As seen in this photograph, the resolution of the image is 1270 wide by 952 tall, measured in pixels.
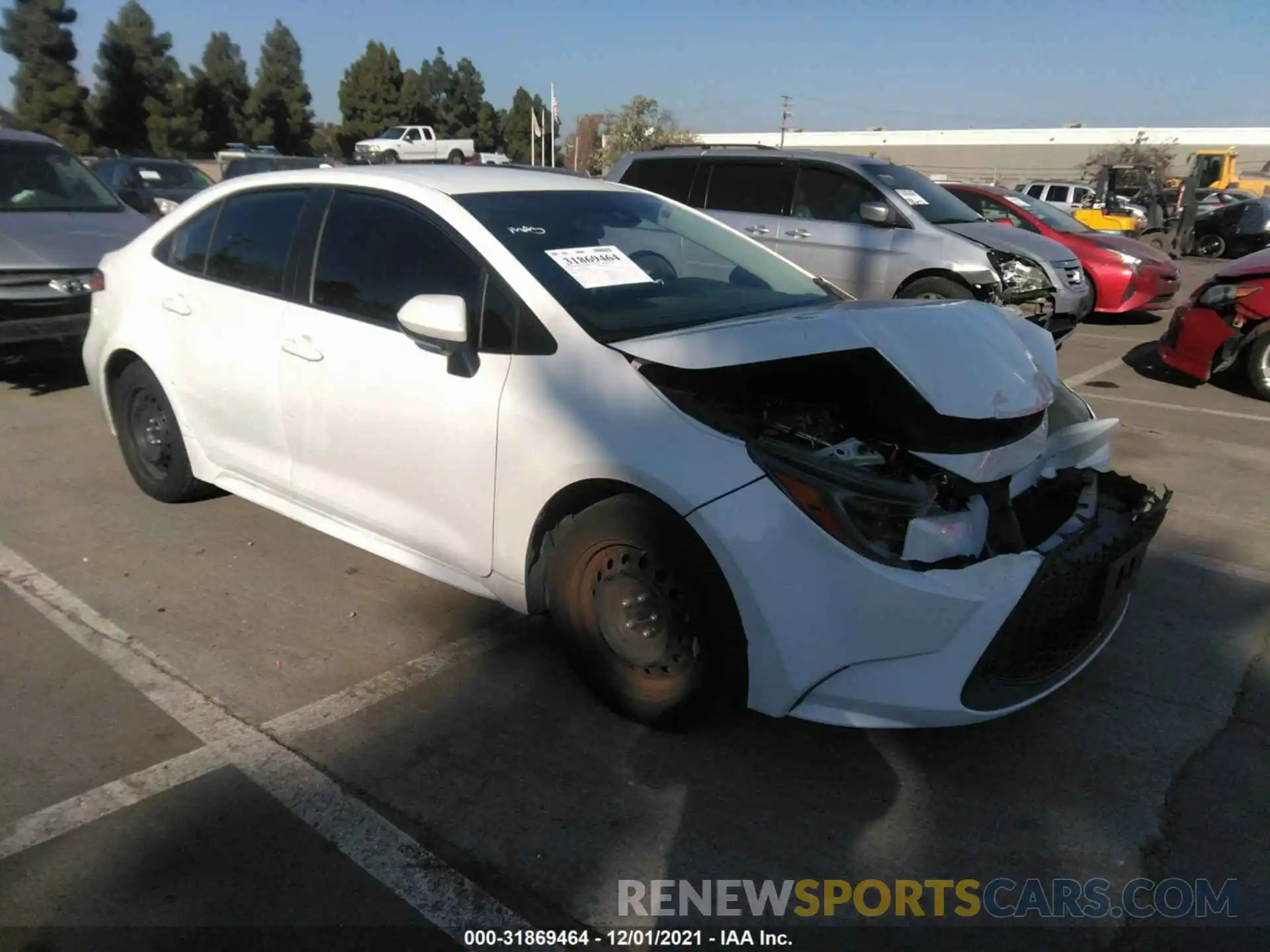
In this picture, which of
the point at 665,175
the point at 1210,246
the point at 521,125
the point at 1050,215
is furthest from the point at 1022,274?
the point at 521,125

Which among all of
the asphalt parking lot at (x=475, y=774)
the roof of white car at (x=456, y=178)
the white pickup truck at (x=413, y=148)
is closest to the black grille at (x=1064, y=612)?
the asphalt parking lot at (x=475, y=774)

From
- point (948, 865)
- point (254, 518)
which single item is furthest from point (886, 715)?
point (254, 518)

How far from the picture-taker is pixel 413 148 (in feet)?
141

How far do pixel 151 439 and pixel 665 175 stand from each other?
6463mm

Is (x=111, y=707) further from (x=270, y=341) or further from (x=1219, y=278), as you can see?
(x=1219, y=278)

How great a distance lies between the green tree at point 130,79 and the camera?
47.0 metres

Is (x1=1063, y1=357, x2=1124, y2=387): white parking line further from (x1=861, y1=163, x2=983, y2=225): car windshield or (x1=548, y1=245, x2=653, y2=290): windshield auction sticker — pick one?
(x1=548, y1=245, x2=653, y2=290): windshield auction sticker

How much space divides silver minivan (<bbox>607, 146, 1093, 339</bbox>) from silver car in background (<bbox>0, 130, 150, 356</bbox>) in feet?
15.4

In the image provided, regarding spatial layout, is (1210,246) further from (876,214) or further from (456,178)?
(456,178)

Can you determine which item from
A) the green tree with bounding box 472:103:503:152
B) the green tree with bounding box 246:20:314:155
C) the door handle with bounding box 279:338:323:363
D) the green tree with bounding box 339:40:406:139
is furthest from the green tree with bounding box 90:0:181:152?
the door handle with bounding box 279:338:323:363

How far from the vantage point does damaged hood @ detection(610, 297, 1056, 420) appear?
2.70 m

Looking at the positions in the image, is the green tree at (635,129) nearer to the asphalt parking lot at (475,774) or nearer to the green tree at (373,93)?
the green tree at (373,93)

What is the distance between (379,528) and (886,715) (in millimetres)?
1958

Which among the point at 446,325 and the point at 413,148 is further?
the point at 413,148
